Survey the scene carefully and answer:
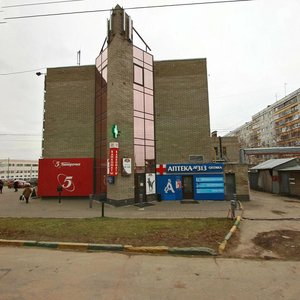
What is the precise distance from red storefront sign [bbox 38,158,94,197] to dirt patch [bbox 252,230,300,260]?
14969 mm

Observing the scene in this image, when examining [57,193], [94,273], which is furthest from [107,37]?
[94,273]

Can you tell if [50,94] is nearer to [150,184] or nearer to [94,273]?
[150,184]

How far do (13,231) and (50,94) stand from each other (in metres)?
16.5

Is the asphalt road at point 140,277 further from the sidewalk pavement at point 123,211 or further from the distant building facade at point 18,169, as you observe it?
the distant building facade at point 18,169

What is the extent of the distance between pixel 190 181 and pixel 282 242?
11766mm

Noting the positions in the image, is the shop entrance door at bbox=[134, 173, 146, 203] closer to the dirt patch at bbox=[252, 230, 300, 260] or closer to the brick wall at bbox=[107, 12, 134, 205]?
the brick wall at bbox=[107, 12, 134, 205]

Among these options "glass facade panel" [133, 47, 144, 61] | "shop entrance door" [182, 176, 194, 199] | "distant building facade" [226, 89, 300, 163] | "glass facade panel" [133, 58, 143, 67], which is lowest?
"shop entrance door" [182, 176, 194, 199]

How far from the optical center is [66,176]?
20.7 meters

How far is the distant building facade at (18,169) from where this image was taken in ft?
338

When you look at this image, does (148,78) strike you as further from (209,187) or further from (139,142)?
(209,187)

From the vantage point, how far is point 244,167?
63.2ft

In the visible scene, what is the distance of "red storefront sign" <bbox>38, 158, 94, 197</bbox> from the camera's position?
67.1 ft

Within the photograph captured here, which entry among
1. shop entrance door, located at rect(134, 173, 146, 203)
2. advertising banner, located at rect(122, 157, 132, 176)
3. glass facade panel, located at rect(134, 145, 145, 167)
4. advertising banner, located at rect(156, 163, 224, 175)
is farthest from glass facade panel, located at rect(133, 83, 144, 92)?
shop entrance door, located at rect(134, 173, 146, 203)

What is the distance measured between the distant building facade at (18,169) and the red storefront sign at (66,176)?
9134cm
